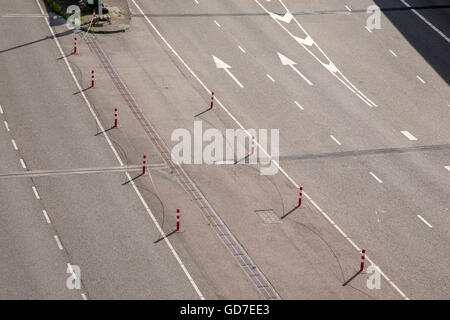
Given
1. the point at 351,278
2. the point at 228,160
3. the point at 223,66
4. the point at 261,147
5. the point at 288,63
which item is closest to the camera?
the point at 351,278

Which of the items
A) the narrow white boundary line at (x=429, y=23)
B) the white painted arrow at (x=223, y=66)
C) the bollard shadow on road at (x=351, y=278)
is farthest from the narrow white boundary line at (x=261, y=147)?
the narrow white boundary line at (x=429, y=23)

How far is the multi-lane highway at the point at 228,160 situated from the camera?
2702 cm

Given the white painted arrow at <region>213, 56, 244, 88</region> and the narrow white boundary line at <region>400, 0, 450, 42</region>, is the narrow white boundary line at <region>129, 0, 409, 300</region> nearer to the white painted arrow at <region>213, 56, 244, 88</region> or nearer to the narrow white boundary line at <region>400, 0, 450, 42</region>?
the white painted arrow at <region>213, 56, 244, 88</region>

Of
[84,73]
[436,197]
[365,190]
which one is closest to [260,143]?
[365,190]

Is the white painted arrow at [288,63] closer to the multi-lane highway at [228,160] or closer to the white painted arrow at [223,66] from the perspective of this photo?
the multi-lane highway at [228,160]

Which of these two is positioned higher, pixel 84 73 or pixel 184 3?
pixel 184 3

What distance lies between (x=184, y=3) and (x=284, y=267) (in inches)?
1192

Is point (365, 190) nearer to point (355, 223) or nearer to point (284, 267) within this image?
point (355, 223)

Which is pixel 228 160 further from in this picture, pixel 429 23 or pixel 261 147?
pixel 429 23

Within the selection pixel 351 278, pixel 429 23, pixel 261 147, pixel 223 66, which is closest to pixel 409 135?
pixel 261 147

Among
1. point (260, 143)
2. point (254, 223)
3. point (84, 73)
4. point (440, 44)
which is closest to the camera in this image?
point (254, 223)

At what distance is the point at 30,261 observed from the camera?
86.8ft

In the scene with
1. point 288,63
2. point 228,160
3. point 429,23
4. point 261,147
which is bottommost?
point 228,160

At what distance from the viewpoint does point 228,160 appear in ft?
115
